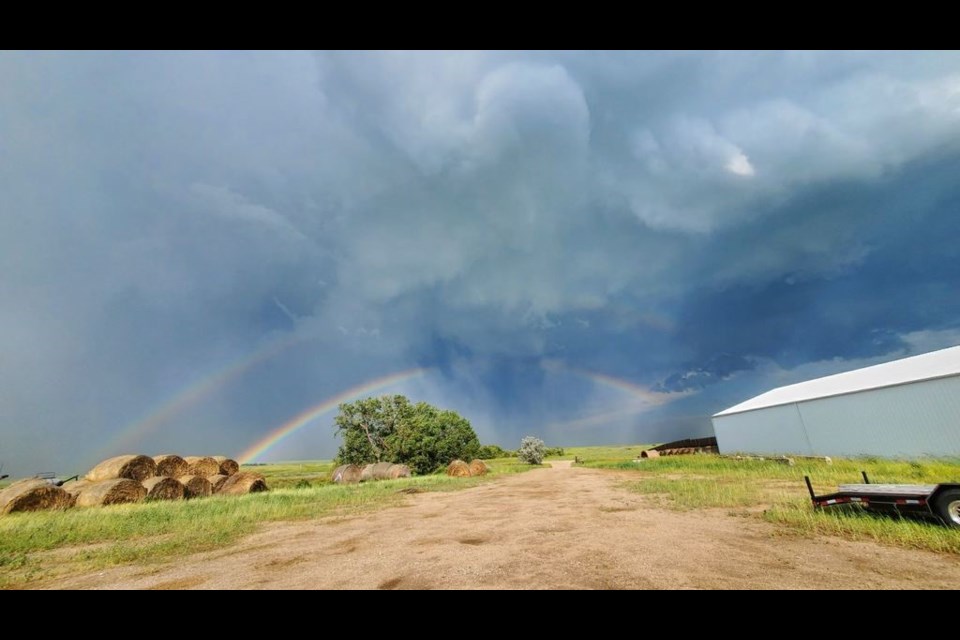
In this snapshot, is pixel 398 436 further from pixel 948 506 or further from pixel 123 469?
pixel 948 506

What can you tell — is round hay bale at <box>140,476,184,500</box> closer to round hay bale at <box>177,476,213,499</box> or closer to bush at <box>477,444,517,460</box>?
round hay bale at <box>177,476,213,499</box>

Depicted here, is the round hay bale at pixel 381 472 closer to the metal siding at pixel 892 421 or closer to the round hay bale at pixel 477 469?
the round hay bale at pixel 477 469

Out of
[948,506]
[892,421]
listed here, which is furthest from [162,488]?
[892,421]

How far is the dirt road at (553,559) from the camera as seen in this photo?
18.7ft

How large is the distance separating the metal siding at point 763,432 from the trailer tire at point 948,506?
87.5 ft

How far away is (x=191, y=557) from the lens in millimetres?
7992

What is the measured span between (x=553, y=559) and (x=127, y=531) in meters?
11.6

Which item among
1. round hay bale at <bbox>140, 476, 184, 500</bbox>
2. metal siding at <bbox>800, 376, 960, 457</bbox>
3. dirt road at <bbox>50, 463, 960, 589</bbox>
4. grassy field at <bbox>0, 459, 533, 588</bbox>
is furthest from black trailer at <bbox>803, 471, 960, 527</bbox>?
round hay bale at <bbox>140, 476, 184, 500</bbox>
